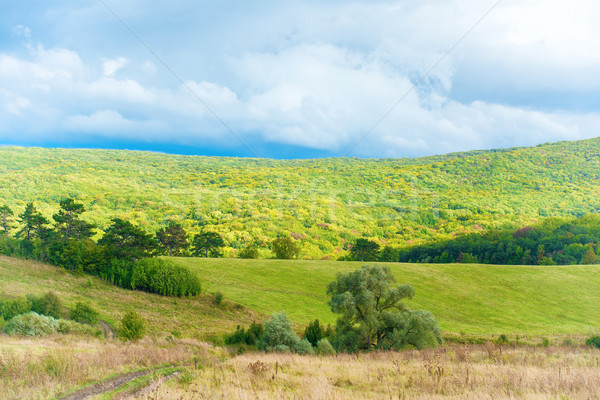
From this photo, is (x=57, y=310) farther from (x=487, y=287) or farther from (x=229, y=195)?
(x=229, y=195)

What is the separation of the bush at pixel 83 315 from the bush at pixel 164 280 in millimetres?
18148

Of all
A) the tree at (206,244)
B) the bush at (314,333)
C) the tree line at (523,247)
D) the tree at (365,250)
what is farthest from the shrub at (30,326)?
the tree line at (523,247)

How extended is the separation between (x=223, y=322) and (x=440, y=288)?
133ft

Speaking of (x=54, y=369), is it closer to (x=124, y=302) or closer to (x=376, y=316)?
(x=376, y=316)

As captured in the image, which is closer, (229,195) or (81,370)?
(81,370)

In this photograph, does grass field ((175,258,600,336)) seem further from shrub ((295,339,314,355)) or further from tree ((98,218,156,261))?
shrub ((295,339,314,355))

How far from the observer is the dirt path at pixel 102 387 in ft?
27.0

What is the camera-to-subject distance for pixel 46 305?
103ft

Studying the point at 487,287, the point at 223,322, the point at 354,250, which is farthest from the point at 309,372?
the point at 354,250

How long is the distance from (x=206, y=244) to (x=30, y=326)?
238ft

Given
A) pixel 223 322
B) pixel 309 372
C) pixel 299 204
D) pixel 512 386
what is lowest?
pixel 223 322

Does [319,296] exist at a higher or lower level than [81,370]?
lower

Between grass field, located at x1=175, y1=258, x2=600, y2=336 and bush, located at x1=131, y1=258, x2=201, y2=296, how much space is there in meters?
5.37

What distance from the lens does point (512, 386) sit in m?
8.42
